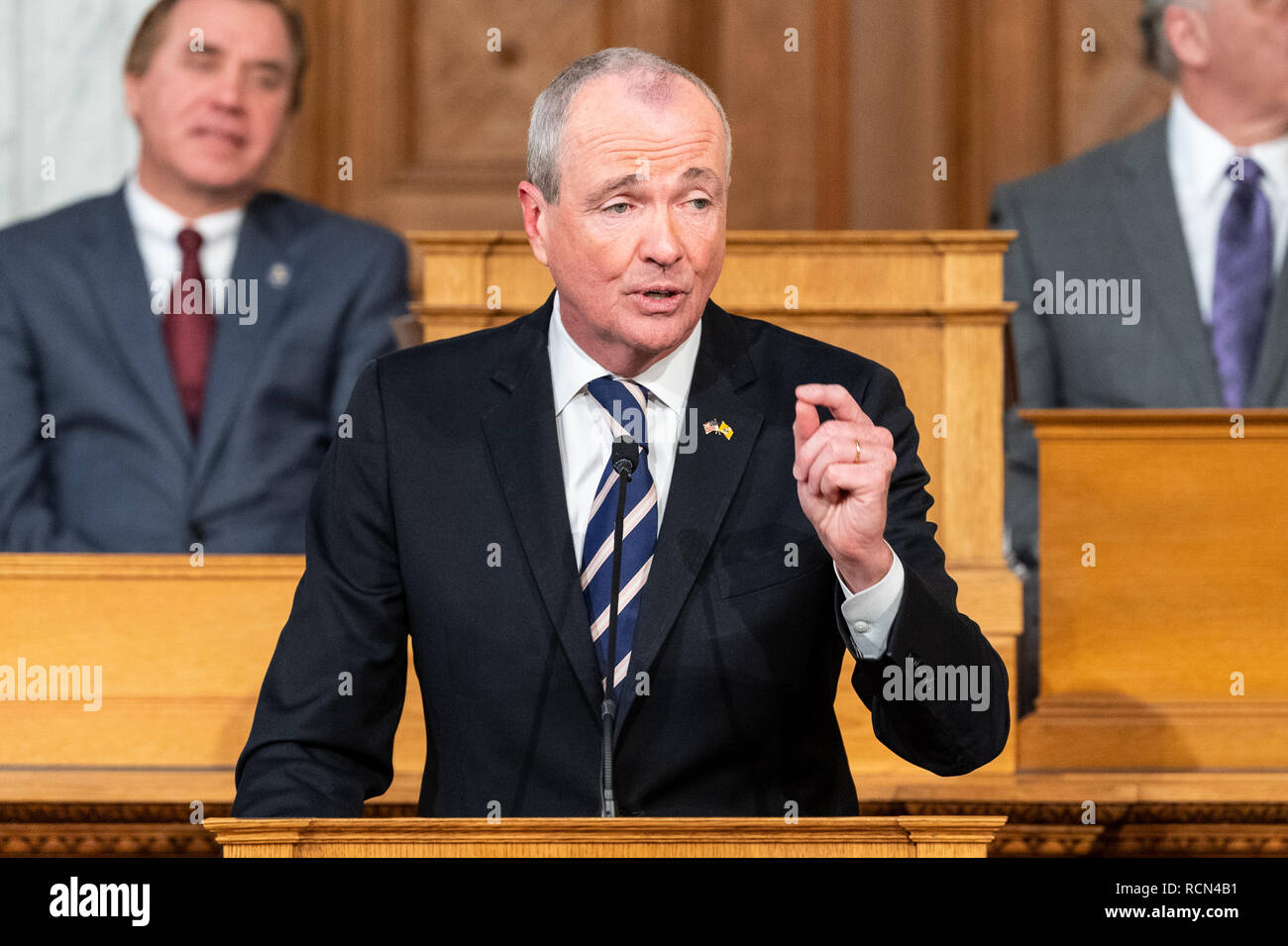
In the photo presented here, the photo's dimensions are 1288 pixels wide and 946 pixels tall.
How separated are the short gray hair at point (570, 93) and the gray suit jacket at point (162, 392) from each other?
5.00ft

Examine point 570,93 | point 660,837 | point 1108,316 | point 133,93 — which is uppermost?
point 133,93

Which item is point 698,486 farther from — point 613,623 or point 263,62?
point 263,62

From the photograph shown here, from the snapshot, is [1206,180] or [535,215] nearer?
[535,215]

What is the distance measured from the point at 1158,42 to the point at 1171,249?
2.07ft

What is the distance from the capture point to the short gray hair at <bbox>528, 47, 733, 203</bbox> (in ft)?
5.81

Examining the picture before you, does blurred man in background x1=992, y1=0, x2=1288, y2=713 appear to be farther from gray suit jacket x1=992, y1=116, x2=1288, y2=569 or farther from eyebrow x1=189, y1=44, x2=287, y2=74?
eyebrow x1=189, y1=44, x2=287, y2=74

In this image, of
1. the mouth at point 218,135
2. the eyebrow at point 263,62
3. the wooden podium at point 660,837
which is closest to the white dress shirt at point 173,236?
the mouth at point 218,135

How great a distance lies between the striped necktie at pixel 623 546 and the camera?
1.75m

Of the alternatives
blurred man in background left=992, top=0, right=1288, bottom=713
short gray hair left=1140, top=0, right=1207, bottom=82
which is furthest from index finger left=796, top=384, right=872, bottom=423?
short gray hair left=1140, top=0, right=1207, bottom=82

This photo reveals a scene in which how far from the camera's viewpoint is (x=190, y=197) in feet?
11.8

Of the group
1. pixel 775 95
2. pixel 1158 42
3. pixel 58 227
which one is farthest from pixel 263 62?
pixel 1158 42
